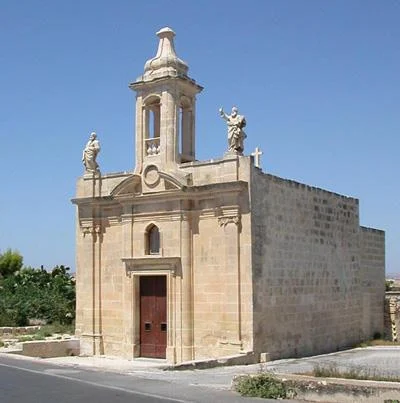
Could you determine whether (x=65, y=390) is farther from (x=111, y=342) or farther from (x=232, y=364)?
(x=111, y=342)

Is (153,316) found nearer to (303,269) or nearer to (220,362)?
(220,362)

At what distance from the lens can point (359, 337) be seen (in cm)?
2409

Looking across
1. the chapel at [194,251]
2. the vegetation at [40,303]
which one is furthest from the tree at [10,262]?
the chapel at [194,251]

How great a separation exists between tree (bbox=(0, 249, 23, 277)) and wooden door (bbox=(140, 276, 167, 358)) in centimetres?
3275

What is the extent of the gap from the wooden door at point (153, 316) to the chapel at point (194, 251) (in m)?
0.03

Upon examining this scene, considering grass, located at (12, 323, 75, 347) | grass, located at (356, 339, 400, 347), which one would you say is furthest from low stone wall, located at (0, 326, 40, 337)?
grass, located at (356, 339, 400, 347)

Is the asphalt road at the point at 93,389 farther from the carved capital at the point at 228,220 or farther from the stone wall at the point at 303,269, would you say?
the carved capital at the point at 228,220

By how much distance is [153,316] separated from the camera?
20.2 meters

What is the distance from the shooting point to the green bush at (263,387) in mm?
12219

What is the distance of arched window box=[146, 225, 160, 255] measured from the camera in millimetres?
20406

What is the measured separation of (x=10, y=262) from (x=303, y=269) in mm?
35900

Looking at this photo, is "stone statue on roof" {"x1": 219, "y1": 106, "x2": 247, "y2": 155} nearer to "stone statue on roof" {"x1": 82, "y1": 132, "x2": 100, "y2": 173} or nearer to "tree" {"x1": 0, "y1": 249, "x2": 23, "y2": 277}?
"stone statue on roof" {"x1": 82, "y1": 132, "x2": 100, "y2": 173}

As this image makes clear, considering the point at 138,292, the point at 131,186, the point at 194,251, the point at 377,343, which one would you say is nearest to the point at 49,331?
the point at 138,292

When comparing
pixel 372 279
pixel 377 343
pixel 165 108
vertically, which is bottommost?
pixel 377 343
